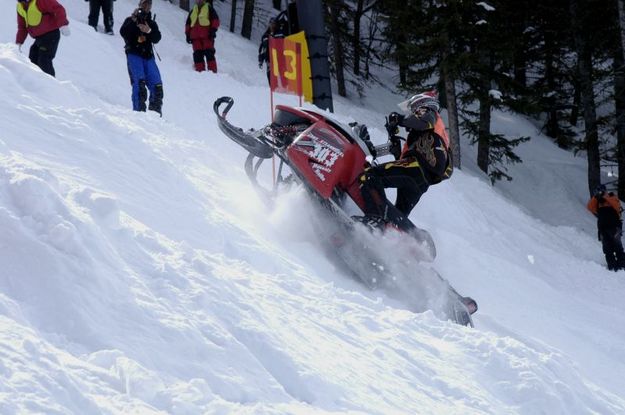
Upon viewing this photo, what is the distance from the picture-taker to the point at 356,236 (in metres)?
5.97

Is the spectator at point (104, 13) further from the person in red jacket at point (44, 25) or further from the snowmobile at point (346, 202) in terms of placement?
the snowmobile at point (346, 202)

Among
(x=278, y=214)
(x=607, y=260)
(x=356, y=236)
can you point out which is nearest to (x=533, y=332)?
(x=356, y=236)

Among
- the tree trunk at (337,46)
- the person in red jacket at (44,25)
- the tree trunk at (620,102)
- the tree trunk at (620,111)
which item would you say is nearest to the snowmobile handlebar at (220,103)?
the person in red jacket at (44,25)

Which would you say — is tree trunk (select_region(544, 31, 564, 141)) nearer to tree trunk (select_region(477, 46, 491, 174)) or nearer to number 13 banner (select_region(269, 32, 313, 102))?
tree trunk (select_region(477, 46, 491, 174))

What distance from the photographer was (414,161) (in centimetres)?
629

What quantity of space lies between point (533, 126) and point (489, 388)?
2316 cm

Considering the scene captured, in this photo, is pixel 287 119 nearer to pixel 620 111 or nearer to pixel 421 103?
pixel 421 103

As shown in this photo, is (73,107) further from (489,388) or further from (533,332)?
(533,332)

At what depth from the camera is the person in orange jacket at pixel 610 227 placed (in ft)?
39.8

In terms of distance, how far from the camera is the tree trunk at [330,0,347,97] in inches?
816

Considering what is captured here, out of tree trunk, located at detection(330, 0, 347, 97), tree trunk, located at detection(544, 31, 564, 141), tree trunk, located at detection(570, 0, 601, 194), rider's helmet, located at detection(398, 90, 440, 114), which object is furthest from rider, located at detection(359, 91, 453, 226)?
tree trunk, located at detection(544, 31, 564, 141)

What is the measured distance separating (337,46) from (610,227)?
1096 centimetres

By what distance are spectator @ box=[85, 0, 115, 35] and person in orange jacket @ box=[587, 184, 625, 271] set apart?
949 cm

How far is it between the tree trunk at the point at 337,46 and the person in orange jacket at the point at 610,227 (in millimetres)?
10017
